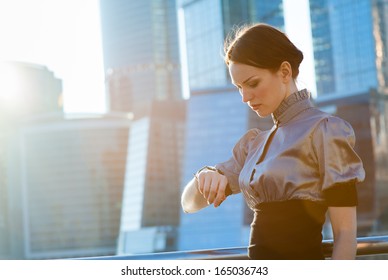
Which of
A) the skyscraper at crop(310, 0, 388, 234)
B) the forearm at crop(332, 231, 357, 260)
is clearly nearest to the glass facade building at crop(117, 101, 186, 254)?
the skyscraper at crop(310, 0, 388, 234)

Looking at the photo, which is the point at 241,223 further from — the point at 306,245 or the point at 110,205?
the point at 306,245

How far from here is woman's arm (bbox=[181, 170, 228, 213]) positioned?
206 centimetres

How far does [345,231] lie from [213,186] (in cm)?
43

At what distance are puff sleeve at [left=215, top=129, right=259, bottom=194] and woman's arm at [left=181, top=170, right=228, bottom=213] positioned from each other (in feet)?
0.34

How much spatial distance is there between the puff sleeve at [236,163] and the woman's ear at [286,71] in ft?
0.82

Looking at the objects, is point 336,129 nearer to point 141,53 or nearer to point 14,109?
point 14,109

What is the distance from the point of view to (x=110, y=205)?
93938mm

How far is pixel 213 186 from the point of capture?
2057 mm

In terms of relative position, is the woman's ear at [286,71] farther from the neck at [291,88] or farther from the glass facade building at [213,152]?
the glass facade building at [213,152]

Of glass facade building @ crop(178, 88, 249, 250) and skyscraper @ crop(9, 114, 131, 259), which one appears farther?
skyscraper @ crop(9, 114, 131, 259)

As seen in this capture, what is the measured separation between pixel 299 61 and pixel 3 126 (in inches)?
4366

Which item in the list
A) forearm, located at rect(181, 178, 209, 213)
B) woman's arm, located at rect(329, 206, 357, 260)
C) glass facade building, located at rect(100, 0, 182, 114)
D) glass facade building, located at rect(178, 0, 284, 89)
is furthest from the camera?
glass facade building, located at rect(100, 0, 182, 114)

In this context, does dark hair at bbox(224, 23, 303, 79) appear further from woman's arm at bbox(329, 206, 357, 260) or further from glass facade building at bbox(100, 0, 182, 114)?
glass facade building at bbox(100, 0, 182, 114)

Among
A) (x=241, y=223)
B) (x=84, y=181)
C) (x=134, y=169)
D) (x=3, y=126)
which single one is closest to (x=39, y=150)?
(x=84, y=181)
